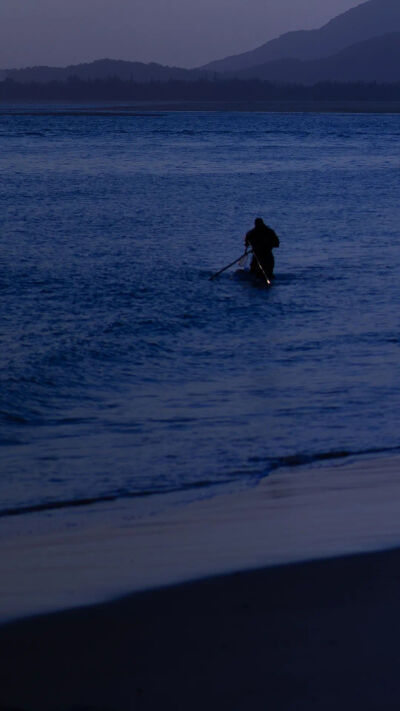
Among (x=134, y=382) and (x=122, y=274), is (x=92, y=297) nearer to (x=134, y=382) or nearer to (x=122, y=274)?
(x=122, y=274)

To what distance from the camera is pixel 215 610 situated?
5.29m

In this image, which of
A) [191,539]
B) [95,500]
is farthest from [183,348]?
[191,539]

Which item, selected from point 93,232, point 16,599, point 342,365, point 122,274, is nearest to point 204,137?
point 93,232

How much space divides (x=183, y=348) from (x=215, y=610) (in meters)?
9.30

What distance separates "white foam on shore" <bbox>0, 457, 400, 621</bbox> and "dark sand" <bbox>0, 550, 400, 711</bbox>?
0.91 feet

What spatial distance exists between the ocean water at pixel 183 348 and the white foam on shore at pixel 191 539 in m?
0.59

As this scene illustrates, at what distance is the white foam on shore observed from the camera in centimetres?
578

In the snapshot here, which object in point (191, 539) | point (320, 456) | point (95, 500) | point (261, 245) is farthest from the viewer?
point (261, 245)

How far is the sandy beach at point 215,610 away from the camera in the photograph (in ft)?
14.5

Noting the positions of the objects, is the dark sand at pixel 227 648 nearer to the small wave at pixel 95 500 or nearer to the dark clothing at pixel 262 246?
the small wave at pixel 95 500

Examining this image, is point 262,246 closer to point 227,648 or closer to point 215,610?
point 215,610

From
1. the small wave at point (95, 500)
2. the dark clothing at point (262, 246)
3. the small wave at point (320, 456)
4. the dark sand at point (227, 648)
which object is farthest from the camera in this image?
the dark clothing at point (262, 246)

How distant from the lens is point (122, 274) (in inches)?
891

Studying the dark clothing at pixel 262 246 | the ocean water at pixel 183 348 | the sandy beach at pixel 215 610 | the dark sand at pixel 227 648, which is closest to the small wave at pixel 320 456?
the ocean water at pixel 183 348
